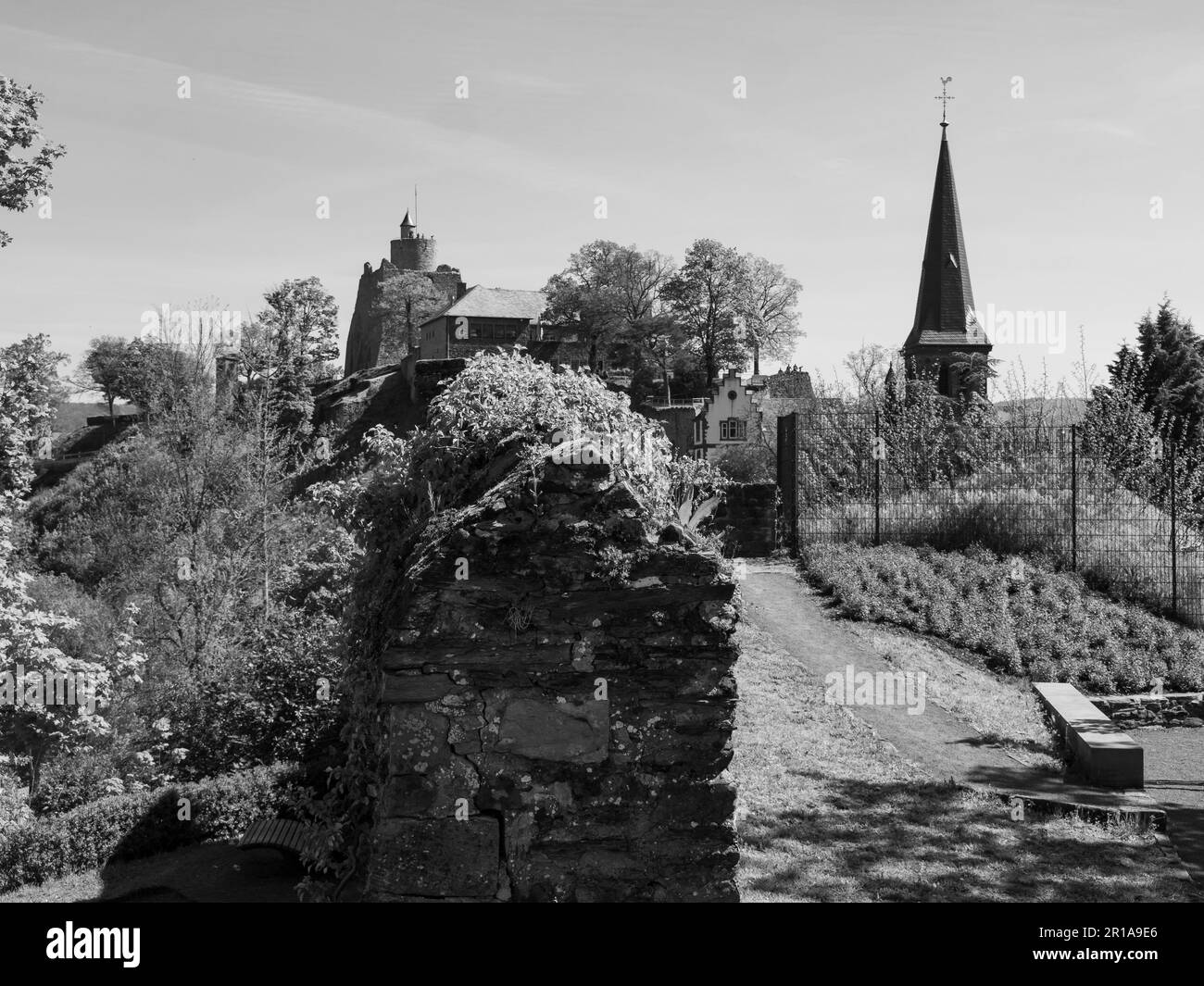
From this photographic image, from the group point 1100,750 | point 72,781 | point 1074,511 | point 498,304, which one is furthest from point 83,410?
point 1100,750

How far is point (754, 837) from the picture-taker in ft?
24.7

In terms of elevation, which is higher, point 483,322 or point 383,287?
point 383,287

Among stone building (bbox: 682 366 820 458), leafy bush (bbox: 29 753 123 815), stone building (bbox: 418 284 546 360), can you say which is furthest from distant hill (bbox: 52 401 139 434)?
leafy bush (bbox: 29 753 123 815)

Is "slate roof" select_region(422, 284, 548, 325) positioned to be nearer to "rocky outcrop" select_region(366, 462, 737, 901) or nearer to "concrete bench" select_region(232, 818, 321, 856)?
"concrete bench" select_region(232, 818, 321, 856)

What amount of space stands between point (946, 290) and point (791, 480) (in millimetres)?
36647

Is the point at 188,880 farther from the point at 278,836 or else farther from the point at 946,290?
the point at 946,290

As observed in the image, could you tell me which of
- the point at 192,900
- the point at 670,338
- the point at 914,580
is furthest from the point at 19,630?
the point at 670,338

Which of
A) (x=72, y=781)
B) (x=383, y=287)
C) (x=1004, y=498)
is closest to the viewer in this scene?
(x=72, y=781)

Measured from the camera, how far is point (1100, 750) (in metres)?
9.12

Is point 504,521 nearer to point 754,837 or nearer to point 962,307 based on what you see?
point 754,837

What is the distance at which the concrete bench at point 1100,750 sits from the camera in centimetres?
913

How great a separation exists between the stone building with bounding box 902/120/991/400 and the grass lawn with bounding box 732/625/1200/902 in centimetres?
4206

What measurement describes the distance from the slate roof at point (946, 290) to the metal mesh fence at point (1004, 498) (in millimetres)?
32536

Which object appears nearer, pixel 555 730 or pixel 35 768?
pixel 555 730
